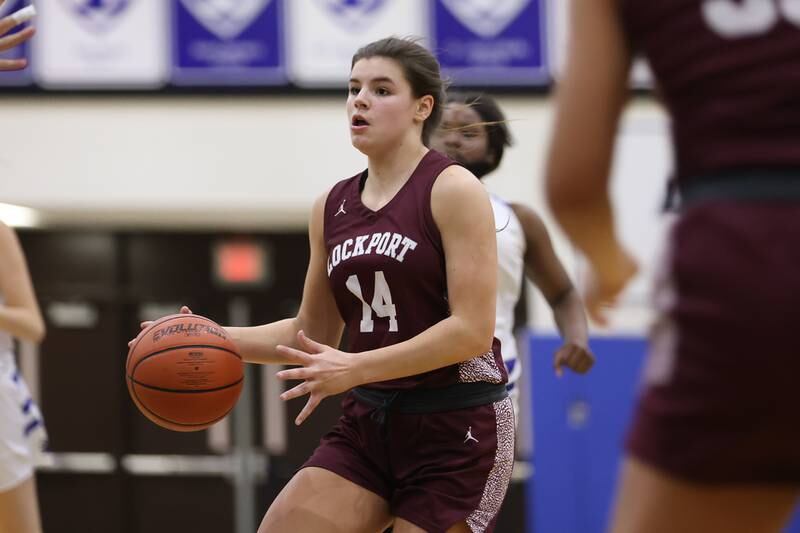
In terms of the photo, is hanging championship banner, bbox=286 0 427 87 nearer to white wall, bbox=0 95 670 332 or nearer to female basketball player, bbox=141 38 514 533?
white wall, bbox=0 95 670 332

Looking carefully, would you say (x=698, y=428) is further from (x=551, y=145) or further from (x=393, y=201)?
(x=393, y=201)

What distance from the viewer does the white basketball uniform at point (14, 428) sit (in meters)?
4.44

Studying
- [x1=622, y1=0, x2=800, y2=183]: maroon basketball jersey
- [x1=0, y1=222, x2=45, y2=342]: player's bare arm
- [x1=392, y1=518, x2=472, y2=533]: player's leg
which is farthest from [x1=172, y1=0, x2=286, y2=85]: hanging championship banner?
[x1=622, y1=0, x2=800, y2=183]: maroon basketball jersey

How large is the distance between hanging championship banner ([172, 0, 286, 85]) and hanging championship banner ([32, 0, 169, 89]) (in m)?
0.12

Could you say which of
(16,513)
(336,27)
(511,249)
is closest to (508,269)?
(511,249)

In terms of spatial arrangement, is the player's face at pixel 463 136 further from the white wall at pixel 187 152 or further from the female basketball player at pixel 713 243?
the white wall at pixel 187 152

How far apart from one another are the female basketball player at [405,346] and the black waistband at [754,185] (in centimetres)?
142

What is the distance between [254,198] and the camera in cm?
863

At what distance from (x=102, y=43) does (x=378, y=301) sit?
5798 mm

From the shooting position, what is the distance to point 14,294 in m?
4.52

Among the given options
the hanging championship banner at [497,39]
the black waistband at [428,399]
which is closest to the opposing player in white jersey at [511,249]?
the black waistband at [428,399]

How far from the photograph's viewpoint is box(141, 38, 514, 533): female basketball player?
3154 mm

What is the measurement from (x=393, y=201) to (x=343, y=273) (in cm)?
23

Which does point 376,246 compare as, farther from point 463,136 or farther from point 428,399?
point 463,136
